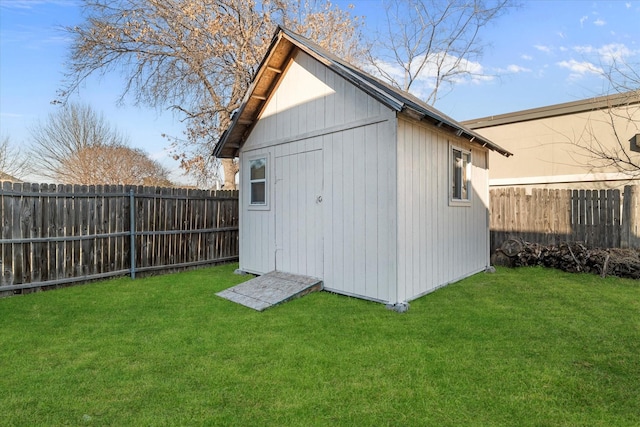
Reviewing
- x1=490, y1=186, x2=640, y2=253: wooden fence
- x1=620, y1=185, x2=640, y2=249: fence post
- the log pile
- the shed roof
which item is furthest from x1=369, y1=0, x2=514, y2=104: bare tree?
the log pile

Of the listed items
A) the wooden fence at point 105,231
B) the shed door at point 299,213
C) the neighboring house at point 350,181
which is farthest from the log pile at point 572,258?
the wooden fence at point 105,231

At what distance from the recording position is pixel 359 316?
4516 millimetres

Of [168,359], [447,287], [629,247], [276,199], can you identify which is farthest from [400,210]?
[629,247]

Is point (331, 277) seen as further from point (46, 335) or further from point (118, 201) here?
point (118, 201)

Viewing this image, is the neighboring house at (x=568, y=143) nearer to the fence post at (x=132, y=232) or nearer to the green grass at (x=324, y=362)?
the green grass at (x=324, y=362)

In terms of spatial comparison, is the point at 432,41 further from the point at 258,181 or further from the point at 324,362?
the point at 324,362

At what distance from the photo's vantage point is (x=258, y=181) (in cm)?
718

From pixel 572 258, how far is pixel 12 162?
2417 centimetres

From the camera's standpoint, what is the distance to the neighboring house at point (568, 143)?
917cm

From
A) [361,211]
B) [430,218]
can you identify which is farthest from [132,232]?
[430,218]

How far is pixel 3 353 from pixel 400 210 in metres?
4.77

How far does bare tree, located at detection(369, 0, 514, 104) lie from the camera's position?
1475 cm

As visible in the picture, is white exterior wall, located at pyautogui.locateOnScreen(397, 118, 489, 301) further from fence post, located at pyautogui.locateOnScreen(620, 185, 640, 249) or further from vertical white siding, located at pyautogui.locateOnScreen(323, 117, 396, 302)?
fence post, located at pyautogui.locateOnScreen(620, 185, 640, 249)

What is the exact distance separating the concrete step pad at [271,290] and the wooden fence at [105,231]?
262 centimetres
